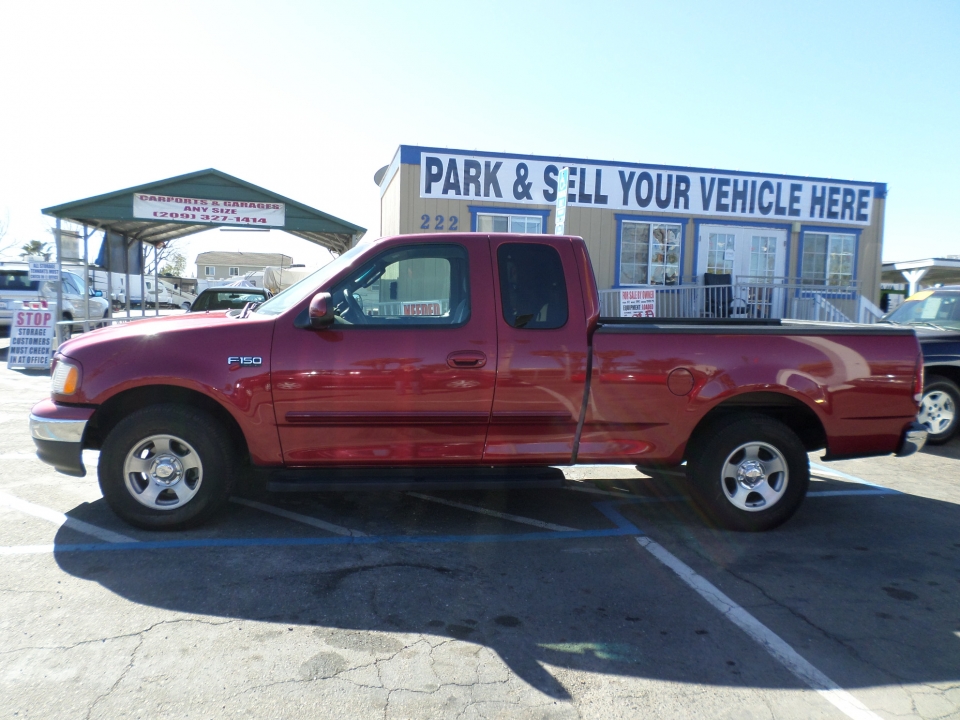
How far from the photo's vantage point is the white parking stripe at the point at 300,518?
4.81m

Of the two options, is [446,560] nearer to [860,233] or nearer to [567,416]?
[567,416]

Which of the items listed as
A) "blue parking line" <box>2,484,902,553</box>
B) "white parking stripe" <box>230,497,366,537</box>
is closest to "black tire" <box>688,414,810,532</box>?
"blue parking line" <box>2,484,902,553</box>

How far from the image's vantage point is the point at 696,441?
5070 mm

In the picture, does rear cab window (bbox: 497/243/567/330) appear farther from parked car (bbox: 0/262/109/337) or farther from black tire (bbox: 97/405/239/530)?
parked car (bbox: 0/262/109/337)

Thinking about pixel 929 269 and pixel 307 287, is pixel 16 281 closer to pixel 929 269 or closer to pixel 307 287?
pixel 307 287

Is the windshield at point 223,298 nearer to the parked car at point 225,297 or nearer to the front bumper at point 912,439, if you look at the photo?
the parked car at point 225,297

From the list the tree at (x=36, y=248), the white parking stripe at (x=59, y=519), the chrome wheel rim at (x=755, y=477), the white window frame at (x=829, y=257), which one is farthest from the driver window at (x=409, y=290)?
the tree at (x=36, y=248)

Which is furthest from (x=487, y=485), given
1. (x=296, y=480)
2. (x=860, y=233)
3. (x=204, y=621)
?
(x=860, y=233)

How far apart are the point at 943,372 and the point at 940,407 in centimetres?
40

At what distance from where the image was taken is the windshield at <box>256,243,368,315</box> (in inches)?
185

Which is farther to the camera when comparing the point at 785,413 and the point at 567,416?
the point at 785,413

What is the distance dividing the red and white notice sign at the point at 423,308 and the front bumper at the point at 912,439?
336cm

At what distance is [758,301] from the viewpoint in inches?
673

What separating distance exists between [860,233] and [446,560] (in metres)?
17.3
